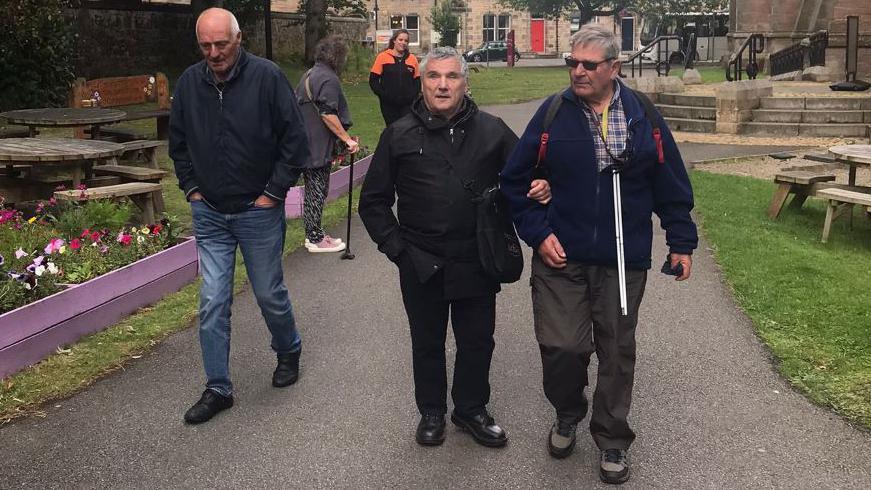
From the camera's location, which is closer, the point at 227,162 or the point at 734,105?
the point at 227,162

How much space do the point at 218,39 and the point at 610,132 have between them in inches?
→ 76.3

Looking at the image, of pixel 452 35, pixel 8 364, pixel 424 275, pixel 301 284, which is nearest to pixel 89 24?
pixel 301 284

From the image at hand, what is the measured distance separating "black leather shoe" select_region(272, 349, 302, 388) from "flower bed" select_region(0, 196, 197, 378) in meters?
1.47

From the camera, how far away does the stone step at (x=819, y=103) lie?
18125 millimetres

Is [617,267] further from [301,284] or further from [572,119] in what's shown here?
[301,284]

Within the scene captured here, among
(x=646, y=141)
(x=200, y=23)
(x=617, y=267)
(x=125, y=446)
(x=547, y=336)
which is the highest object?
(x=200, y=23)

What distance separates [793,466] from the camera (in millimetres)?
4309

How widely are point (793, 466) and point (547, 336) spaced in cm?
123

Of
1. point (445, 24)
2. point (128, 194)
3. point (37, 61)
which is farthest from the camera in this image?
point (445, 24)

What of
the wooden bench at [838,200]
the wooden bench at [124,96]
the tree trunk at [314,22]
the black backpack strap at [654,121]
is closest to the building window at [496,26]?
the tree trunk at [314,22]

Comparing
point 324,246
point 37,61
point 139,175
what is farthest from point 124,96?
point 324,246

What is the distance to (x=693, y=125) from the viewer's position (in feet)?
63.1

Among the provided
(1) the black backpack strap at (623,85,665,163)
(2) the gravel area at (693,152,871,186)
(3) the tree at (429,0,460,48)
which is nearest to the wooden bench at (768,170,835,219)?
(2) the gravel area at (693,152,871,186)

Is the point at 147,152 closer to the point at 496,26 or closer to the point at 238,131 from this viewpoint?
the point at 238,131
